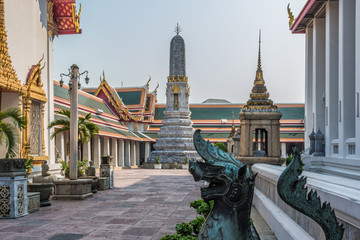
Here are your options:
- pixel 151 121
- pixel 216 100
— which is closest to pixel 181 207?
pixel 151 121

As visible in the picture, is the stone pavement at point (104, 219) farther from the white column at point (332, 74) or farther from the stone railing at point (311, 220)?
the white column at point (332, 74)

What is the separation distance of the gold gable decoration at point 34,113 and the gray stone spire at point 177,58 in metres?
24.3

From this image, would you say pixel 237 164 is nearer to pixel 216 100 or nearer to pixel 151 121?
pixel 151 121

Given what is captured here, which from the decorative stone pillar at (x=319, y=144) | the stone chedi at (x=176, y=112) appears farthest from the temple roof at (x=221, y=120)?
the decorative stone pillar at (x=319, y=144)

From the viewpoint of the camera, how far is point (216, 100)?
217 feet

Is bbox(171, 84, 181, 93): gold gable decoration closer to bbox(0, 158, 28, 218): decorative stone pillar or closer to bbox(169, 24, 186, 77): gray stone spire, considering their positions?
bbox(169, 24, 186, 77): gray stone spire

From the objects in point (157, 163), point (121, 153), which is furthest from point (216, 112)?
point (121, 153)

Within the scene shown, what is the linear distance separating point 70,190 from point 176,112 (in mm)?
26687

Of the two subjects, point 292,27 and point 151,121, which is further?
point 151,121

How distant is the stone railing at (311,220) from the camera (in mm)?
2186

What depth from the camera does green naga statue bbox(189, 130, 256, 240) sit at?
2.46 metres

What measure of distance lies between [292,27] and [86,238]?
720 inches

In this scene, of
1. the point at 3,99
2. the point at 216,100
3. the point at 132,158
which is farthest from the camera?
→ the point at 216,100

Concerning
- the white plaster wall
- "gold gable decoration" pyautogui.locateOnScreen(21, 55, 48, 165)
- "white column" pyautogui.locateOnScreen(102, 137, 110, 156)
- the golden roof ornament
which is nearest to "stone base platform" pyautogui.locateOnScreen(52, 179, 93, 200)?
"gold gable decoration" pyautogui.locateOnScreen(21, 55, 48, 165)
